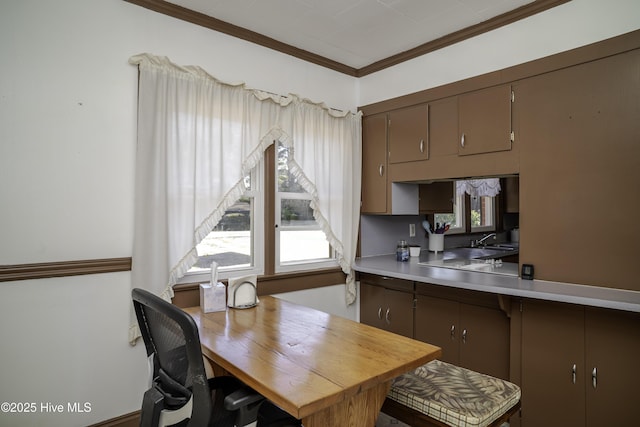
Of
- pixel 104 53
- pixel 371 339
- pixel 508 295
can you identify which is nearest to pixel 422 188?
pixel 508 295

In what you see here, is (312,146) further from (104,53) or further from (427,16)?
Answer: (104,53)

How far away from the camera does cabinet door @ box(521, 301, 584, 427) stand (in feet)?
6.63

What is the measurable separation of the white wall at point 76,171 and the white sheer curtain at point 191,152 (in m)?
Result: 0.10

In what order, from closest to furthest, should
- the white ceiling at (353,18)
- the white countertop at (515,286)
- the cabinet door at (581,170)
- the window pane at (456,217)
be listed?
the white countertop at (515,286) → the cabinet door at (581,170) → the white ceiling at (353,18) → the window pane at (456,217)

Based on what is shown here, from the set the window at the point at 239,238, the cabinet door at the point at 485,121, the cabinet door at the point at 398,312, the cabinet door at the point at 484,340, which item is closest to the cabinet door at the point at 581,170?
the cabinet door at the point at 485,121

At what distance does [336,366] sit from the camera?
1.37 meters

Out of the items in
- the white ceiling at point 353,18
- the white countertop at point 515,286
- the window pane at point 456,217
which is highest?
the white ceiling at point 353,18

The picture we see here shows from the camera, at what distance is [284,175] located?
116 inches

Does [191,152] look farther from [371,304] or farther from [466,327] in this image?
[466,327]

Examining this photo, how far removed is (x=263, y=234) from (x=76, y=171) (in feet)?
4.14

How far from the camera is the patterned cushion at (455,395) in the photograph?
1346mm

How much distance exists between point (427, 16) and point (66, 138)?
2346 millimetres

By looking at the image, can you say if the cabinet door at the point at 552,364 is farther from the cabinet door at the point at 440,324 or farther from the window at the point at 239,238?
the window at the point at 239,238

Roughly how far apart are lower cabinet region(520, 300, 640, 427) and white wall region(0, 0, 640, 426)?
5.16 feet
